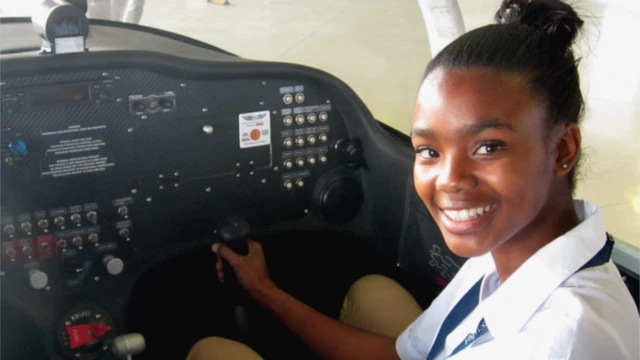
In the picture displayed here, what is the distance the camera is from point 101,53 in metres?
1.45

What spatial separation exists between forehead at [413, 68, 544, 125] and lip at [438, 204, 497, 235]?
13cm

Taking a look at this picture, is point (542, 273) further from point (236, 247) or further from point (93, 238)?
point (93, 238)

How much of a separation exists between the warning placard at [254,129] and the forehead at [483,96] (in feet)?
2.56

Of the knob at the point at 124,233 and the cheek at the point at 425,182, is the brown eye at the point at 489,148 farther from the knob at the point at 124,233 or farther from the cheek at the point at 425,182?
the knob at the point at 124,233

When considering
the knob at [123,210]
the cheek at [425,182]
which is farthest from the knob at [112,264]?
the cheek at [425,182]

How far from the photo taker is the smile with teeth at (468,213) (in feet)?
3.26

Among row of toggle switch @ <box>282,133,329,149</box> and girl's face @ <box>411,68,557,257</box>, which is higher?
girl's face @ <box>411,68,557,257</box>

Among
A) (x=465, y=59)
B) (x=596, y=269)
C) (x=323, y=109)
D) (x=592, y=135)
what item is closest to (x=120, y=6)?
(x=323, y=109)

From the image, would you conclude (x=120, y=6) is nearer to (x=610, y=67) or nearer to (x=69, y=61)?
(x=69, y=61)

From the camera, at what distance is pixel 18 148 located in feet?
4.68

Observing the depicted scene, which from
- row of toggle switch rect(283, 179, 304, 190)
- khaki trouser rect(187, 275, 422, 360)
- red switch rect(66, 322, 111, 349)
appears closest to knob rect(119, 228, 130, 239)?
red switch rect(66, 322, 111, 349)

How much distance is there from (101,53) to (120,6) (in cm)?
112

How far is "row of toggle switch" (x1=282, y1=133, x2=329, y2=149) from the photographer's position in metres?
1.80

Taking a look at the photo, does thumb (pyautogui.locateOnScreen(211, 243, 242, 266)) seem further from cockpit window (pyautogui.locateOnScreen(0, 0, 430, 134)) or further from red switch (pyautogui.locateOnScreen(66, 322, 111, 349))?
cockpit window (pyautogui.locateOnScreen(0, 0, 430, 134))
